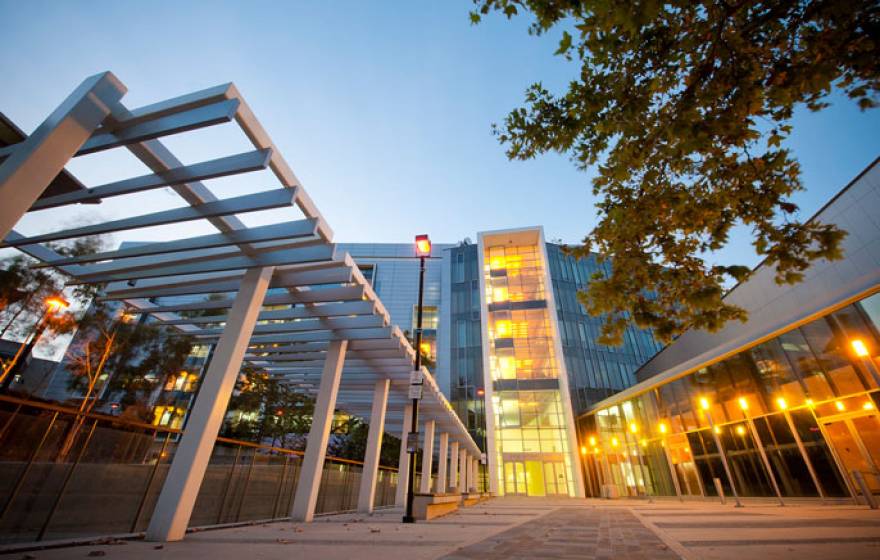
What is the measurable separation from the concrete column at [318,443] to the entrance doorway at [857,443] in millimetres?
15063

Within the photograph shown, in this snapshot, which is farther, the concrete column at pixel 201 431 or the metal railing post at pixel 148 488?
the metal railing post at pixel 148 488

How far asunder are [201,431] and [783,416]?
744 inches

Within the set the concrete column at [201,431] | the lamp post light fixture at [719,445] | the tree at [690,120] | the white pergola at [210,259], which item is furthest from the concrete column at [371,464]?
the lamp post light fixture at [719,445]

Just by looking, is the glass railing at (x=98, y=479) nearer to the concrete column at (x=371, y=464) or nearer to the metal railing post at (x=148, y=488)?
the metal railing post at (x=148, y=488)

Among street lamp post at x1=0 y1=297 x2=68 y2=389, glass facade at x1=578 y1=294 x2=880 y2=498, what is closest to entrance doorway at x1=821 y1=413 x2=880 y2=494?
glass facade at x1=578 y1=294 x2=880 y2=498

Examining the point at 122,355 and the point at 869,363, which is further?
the point at 122,355

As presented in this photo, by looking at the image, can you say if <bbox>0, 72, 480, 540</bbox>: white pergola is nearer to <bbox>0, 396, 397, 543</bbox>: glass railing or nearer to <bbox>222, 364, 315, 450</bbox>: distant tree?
<bbox>0, 396, 397, 543</bbox>: glass railing

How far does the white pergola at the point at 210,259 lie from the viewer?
441 cm

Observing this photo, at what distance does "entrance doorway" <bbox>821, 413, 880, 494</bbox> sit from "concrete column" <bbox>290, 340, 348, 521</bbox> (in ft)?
49.4

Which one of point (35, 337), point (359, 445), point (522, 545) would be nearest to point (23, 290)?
point (35, 337)

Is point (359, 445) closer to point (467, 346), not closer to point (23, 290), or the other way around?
point (467, 346)

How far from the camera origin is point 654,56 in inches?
173

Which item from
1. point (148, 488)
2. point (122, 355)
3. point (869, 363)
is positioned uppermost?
point (122, 355)

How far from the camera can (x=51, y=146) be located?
160 inches
